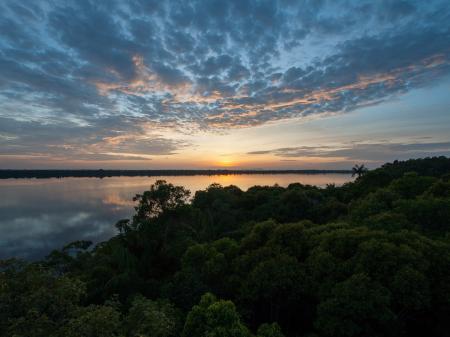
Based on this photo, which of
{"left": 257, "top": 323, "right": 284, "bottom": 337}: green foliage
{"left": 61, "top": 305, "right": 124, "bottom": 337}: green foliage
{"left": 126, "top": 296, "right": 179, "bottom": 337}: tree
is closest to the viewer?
{"left": 61, "top": 305, "right": 124, "bottom": 337}: green foliage

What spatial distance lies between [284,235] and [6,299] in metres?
16.2

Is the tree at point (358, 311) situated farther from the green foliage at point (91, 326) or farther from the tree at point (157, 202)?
the tree at point (157, 202)

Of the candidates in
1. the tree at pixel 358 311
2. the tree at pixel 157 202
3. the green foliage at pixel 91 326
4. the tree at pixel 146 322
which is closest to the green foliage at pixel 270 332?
the tree at pixel 358 311

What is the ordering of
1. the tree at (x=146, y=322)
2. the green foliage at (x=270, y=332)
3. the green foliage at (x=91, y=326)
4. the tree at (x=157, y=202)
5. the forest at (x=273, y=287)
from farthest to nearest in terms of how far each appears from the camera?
1. the tree at (x=157, y=202)
2. the green foliage at (x=270, y=332)
3. the forest at (x=273, y=287)
4. the tree at (x=146, y=322)
5. the green foliage at (x=91, y=326)

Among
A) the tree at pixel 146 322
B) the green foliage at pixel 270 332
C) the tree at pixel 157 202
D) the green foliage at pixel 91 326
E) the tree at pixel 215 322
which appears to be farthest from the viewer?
the tree at pixel 157 202

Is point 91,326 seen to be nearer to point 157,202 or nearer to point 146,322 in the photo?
point 146,322

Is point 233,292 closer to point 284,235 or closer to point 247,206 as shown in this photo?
point 284,235

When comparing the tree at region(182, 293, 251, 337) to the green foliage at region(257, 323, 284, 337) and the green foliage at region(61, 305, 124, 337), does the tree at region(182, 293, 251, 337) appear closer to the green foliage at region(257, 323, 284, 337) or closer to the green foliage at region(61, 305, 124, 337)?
the green foliage at region(257, 323, 284, 337)

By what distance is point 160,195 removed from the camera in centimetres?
3441

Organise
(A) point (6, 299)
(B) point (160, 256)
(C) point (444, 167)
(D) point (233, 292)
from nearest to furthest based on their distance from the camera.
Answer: (A) point (6, 299) → (D) point (233, 292) → (B) point (160, 256) → (C) point (444, 167)

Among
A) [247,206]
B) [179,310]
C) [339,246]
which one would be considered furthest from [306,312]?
[247,206]

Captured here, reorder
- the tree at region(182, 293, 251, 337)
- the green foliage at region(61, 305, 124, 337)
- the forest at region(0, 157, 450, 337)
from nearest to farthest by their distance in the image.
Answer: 1. the green foliage at region(61, 305, 124, 337)
2. the forest at region(0, 157, 450, 337)
3. the tree at region(182, 293, 251, 337)

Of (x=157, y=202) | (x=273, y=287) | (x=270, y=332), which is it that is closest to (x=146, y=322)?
(x=270, y=332)

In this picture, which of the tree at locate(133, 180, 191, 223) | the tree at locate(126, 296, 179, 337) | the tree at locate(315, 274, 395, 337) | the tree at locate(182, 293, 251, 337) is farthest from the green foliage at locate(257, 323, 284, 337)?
the tree at locate(133, 180, 191, 223)
